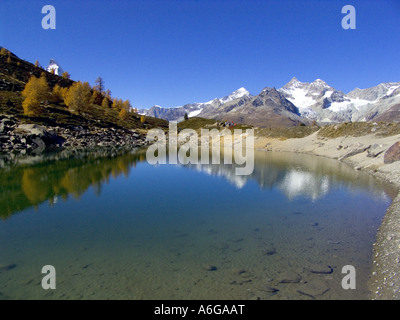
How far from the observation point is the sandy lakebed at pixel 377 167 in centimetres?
1162

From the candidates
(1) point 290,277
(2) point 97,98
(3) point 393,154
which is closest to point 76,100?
(2) point 97,98

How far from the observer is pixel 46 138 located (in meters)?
85.1

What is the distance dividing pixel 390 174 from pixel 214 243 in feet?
109

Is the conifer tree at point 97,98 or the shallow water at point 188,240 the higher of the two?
the conifer tree at point 97,98

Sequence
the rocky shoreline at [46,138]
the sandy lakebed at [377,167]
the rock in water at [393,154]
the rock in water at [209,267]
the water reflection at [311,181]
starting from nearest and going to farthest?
1. the sandy lakebed at [377,167]
2. the rock in water at [209,267]
3. the water reflection at [311,181]
4. the rock in water at [393,154]
5. the rocky shoreline at [46,138]

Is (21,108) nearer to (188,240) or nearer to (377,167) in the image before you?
(188,240)

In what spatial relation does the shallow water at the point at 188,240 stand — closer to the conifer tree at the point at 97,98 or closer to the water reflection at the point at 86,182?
the water reflection at the point at 86,182

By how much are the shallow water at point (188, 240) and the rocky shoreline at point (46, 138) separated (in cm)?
5270

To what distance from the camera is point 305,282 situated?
12.1 m

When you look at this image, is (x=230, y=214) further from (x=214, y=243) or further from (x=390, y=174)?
(x=390, y=174)

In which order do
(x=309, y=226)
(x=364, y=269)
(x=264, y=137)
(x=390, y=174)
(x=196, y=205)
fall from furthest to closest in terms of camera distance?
1. (x=264, y=137)
2. (x=390, y=174)
3. (x=196, y=205)
4. (x=309, y=226)
5. (x=364, y=269)

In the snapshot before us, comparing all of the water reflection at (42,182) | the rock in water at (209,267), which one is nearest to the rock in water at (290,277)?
the rock in water at (209,267)

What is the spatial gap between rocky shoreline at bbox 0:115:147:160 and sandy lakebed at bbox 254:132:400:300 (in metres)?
69.2

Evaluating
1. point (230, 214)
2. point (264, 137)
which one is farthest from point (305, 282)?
point (264, 137)
